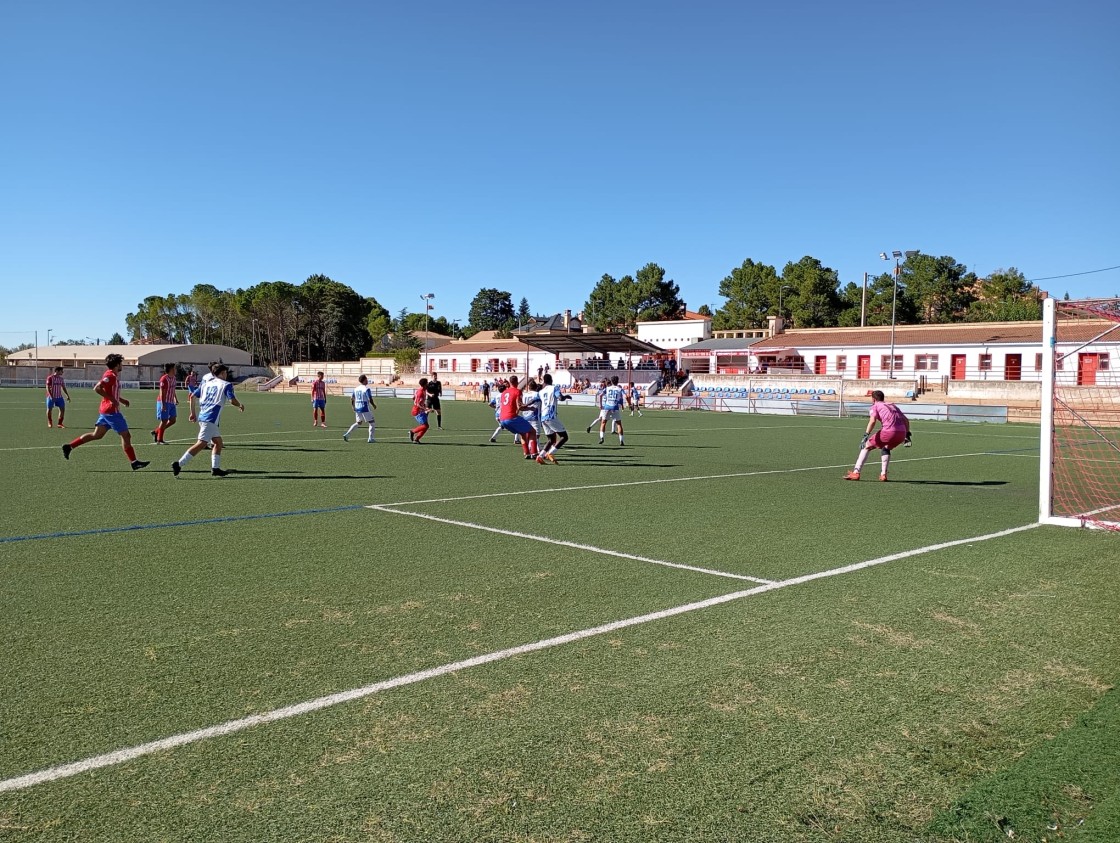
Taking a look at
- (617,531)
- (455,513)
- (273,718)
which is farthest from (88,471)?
(273,718)

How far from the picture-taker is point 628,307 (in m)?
93.1

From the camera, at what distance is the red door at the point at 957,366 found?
177ft

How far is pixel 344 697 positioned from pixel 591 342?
58.8 metres

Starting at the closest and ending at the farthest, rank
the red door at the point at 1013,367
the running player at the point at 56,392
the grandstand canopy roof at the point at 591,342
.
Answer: the running player at the point at 56,392
the red door at the point at 1013,367
the grandstand canopy roof at the point at 591,342

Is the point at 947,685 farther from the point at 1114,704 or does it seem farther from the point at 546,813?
the point at 546,813

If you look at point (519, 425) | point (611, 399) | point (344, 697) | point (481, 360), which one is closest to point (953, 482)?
point (519, 425)

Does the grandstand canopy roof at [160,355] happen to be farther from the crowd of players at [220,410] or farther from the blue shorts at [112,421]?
the blue shorts at [112,421]

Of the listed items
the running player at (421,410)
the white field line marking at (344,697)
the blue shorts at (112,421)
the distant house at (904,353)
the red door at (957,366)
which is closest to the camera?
the white field line marking at (344,697)

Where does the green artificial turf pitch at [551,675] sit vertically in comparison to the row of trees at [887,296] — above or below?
below

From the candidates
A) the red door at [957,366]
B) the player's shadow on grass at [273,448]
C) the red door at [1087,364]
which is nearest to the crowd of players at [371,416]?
the player's shadow on grass at [273,448]

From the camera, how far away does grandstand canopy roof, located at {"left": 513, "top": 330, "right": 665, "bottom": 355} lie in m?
60.2

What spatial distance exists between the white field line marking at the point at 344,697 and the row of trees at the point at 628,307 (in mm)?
47753

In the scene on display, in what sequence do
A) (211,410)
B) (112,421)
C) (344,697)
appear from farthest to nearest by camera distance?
(112,421) → (211,410) → (344,697)

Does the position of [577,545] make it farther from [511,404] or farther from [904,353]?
[904,353]
